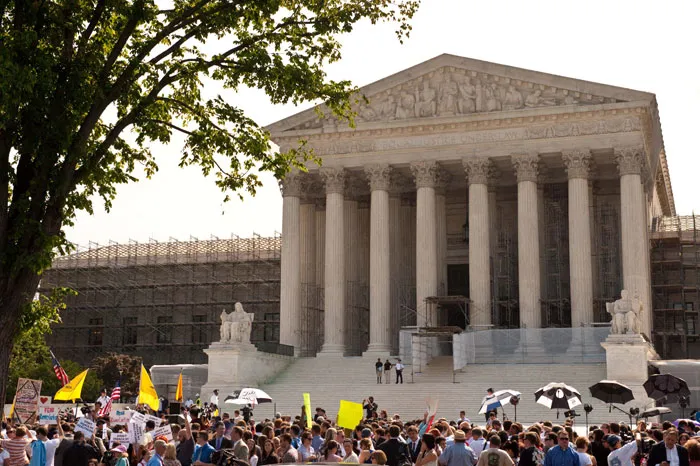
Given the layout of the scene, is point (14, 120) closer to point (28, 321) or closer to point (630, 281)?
point (28, 321)

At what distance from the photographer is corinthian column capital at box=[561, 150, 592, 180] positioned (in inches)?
2159

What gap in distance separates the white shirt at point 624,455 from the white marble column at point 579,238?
123 feet

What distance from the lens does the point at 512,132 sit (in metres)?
56.4

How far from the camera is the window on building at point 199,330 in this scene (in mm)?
74188

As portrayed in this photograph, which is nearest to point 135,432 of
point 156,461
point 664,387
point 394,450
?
point 156,461

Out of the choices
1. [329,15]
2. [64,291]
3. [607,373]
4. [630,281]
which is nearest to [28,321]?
[64,291]

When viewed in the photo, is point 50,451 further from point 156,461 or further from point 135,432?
point 156,461

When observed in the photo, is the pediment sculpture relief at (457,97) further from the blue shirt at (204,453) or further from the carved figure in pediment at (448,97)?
the blue shirt at (204,453)

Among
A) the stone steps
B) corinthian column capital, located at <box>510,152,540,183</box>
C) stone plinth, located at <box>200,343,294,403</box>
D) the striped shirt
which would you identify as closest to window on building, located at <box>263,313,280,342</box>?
the stone steps

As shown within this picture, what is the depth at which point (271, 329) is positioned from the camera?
73.4 meters

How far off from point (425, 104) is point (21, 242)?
44.2 meters

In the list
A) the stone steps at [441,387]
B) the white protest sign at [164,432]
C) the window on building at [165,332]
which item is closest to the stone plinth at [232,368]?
the stone steps at [441,387]

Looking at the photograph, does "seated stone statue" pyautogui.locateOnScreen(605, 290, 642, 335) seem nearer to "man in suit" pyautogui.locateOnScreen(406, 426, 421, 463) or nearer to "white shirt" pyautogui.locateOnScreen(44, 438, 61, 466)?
"man in suit" pyautogui.locateOnScreen(406, 426, 421, 463)

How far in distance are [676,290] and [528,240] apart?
16.3 metres
